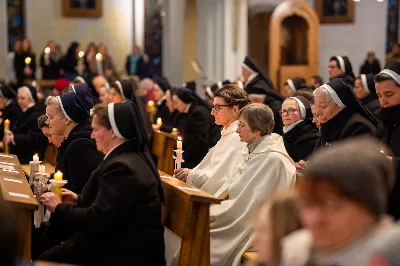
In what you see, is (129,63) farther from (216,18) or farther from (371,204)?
(371,204)

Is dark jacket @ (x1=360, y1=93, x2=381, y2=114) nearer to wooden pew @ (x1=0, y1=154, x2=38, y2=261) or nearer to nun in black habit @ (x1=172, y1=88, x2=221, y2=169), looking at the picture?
nun in black habit @ (x1=172, y1=88, x2=221, y2=169)

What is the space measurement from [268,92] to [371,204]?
9.26 m

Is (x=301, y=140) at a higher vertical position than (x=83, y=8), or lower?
lower

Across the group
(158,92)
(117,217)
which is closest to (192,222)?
(117,217)

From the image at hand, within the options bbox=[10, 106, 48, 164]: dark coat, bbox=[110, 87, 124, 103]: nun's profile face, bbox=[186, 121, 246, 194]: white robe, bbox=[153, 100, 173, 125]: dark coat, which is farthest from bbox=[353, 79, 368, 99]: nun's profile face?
bbox=[10, 106, 48, 164]: dark coat

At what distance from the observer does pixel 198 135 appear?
1111cm

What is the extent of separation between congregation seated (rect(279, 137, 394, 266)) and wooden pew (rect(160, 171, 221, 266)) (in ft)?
9.78

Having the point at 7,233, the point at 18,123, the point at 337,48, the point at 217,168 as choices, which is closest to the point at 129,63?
the point at 337,48

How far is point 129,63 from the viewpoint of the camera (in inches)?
973

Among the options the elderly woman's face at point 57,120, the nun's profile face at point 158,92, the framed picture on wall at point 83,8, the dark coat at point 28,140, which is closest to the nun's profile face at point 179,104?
the dark coat at point 28,140

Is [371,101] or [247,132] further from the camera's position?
[371,101]

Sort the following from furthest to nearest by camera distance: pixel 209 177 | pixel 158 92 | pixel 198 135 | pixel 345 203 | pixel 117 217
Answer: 1. pixel 158 92
2. pixel 198 135
3. pixel 209 177
4. pixel 117 217
5. pixel 345 203

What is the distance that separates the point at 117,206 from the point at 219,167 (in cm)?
219

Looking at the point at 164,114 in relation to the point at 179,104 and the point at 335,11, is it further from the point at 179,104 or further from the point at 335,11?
the point at 335,11
